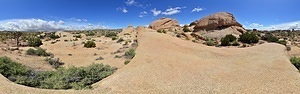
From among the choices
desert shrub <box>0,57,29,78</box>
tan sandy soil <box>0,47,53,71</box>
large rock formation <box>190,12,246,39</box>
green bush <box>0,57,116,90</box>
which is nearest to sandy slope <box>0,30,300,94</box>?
green bush <box>0,57,116,90</box>

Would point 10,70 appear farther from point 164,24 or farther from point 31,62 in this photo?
point 164,24

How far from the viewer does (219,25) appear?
47094 millimetres

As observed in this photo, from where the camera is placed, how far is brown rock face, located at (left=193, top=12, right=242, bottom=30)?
153 ft

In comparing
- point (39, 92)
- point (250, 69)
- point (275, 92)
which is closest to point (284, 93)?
point (275, 92)

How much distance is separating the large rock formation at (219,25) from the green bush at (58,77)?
34184 mm

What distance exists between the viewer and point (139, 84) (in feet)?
32.3

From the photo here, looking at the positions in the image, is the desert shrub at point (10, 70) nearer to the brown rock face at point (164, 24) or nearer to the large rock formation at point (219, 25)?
the large rock formation at point (219, 25)

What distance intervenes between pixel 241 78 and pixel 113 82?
599cm

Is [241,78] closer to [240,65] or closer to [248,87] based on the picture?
[248,87]

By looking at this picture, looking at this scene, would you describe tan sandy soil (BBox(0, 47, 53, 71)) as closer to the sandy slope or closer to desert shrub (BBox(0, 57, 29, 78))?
desert shrub (BBox(0, 57, 29, 78))

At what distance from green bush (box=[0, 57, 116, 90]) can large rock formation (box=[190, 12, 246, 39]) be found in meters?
34.2

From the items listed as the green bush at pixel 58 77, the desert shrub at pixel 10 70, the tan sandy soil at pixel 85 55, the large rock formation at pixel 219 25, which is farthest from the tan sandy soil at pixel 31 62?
the large rock formation at pixel 219 25

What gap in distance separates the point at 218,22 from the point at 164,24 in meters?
13.2

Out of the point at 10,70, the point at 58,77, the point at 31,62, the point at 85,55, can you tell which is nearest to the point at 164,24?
the point at 85,55
